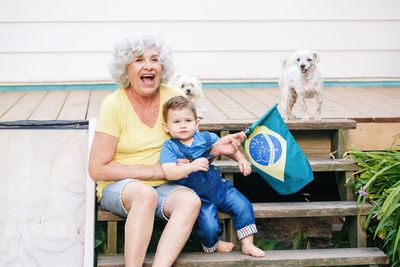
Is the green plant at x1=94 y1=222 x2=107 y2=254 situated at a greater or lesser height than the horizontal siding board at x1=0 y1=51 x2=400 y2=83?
lesser

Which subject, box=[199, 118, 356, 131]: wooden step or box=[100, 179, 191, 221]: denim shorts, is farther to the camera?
box=[199, 118, 356, 131]: wooden step

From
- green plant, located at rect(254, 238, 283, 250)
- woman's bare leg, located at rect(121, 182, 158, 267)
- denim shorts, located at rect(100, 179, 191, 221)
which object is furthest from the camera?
green plant, located at rect(254, 238, 283, 250)

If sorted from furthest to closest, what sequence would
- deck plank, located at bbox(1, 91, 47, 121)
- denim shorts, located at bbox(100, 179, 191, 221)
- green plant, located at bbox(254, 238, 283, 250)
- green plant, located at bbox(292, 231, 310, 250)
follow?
deck plank, located at bbox(1, 91, 47, 121)
green plant, located at bbox(292, 231, 310, 250)
green plant, located at bbox(254, 238, 283, 250)
denim shorts, located at bbox(100, 179, 191, 221)

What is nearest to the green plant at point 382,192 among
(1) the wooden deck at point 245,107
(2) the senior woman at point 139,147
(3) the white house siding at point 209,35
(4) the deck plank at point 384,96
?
(1) the wooden deck at point 245,107

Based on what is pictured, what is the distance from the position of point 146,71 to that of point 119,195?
636 mm

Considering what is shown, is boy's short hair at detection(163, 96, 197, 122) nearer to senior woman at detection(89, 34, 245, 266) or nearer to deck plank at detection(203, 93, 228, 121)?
senior woman at detection(89, 34, 245, 266)

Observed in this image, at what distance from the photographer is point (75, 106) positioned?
153 inches

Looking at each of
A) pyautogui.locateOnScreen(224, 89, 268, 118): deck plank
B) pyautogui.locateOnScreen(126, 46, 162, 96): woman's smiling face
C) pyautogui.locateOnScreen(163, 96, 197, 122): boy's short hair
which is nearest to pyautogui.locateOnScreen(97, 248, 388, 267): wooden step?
pyautogui.locateOnScreen(163, 96, 197, 122): boy's short hair

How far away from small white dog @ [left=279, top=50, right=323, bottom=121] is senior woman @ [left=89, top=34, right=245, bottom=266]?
0.89 metres

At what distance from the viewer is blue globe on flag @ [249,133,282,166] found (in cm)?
270

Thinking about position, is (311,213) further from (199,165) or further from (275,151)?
(199,165)

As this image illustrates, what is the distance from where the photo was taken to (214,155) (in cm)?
261

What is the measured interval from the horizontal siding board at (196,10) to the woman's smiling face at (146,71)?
2.38m

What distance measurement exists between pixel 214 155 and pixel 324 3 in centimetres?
298
